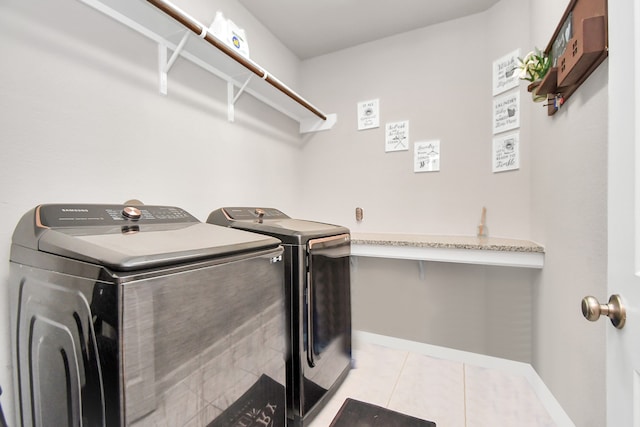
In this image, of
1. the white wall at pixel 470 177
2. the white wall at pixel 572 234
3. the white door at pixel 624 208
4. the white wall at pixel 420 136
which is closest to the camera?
the white door at pixel 624 208

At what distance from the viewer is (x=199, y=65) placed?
179cm

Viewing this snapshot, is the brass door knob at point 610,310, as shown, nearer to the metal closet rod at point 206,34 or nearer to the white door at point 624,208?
the white door at point 624,208

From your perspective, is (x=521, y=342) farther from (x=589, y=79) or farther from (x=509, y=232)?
(x=589, y=79)

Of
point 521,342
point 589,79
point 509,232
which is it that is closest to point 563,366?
point 521,342

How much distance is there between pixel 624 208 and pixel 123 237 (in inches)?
51.9

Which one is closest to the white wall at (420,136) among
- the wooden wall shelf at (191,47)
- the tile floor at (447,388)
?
the wooden wall shelf at (191,47)

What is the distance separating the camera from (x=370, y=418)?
5.26 feet

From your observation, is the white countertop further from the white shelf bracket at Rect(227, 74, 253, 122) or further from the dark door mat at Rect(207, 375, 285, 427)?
the white shelf bracket at Rect(227, 74, 253, 122)

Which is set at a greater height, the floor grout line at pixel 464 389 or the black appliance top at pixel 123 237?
the black appliance top at pixel 123 237

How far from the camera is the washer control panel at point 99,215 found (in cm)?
95

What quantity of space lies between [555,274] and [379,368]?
130 cm

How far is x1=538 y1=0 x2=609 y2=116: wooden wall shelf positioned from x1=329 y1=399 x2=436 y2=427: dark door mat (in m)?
1.84

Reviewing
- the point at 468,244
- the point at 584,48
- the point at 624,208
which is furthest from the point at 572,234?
the point at 624,208

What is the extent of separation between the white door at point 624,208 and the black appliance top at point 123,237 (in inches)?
41.1
